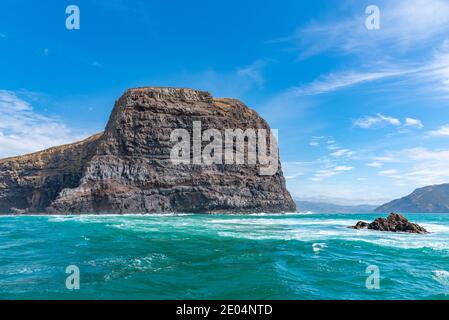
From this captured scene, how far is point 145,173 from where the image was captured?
10362 cm

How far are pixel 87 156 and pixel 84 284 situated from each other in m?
113

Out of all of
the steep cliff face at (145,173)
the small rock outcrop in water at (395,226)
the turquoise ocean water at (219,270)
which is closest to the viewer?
the turquoise ocean water at (219,270)

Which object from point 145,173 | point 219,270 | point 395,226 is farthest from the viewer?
point 145,173

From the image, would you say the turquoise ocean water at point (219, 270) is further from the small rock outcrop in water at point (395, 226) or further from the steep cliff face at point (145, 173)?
the steep cliff face at point (145, 173)

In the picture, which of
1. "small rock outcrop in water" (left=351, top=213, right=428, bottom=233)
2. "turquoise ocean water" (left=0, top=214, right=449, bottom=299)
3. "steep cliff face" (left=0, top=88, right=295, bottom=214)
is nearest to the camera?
"turquoise ocean water" (left=0, top=214, right=449, bottom=299)

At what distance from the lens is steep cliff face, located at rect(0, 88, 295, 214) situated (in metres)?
98.2

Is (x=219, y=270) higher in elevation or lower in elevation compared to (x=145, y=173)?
lower

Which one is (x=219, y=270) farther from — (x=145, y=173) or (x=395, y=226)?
(x=145, y=173)

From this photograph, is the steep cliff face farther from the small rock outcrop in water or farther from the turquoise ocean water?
the turquoise ocean water

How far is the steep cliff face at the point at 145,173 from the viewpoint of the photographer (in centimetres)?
9819

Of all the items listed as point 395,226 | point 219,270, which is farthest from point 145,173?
point 219,270

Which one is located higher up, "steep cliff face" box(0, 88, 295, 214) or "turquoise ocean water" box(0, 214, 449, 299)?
"steep cliff face" box(0, 88, 295, 214)

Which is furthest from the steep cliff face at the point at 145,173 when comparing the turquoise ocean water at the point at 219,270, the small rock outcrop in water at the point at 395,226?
the turquoise ocean water at the point at 219,270

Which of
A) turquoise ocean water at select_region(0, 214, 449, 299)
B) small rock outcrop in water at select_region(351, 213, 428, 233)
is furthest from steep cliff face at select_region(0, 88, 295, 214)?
turquoise ocean water at select_region(0, 214, 449, 299)
